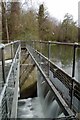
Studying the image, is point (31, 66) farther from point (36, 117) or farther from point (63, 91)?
point (63, 91)

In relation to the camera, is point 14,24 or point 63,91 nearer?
point 63,91

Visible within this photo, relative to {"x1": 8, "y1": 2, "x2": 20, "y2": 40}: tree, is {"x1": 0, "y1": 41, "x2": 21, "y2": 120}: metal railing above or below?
below

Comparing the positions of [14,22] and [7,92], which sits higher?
[14,22]

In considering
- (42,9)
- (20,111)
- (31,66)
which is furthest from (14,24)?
(20,111)

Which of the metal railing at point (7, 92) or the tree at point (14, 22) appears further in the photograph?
the tree at point (14, 22)

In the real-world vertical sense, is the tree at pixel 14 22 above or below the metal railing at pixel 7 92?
above

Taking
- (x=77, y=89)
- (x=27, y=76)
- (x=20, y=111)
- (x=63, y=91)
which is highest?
(x=77, y=89)

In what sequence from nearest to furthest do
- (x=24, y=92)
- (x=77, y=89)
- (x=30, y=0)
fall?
(x=77, y=89) < (x=24, y=92) < (x=30, y=0)

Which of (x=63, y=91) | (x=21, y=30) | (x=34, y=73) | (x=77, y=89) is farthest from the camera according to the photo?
(x=21, y=30)

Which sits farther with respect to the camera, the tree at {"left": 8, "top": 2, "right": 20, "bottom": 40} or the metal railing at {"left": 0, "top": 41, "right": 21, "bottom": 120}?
the tree at {"left": 8, "top": 2, "right": 20, "bottom": 40}

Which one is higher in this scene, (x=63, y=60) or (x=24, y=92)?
(x=63, y=60)

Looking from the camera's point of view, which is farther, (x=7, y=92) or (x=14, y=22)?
(x=14, y=22)

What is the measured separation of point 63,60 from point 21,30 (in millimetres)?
24552

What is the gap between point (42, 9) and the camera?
4034 cm
